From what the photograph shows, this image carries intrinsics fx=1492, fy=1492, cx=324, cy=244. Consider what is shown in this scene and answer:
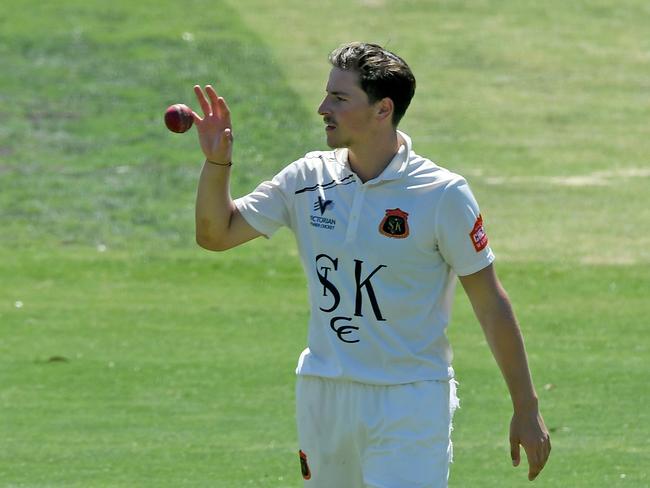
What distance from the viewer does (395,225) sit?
4.86 metres

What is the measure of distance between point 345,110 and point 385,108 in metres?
0.14

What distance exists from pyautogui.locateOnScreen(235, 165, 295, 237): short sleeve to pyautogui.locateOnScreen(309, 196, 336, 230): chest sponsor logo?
17 centimetres

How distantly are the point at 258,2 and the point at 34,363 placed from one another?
48.4 ft

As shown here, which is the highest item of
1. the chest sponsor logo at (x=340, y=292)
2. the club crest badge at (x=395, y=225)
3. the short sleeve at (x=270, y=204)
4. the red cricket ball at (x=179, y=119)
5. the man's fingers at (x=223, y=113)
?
the man's fingers at (x=223, y=113)

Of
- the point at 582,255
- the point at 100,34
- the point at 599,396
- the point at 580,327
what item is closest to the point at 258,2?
the point at 100,34

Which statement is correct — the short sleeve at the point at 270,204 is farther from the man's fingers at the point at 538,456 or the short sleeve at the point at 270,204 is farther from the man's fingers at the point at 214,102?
the man's fingers at the point at 538,456

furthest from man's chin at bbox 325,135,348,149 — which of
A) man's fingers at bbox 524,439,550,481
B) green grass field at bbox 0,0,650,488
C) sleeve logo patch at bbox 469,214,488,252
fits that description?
green grass field at bbox 0,0,650,488

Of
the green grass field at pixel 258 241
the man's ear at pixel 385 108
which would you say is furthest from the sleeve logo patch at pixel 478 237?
the green grass field at pixel 258 241

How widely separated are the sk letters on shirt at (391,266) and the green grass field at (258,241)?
9.75 ft

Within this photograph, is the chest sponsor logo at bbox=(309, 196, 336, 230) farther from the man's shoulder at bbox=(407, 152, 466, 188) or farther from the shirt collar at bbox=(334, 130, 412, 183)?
the man's shoulder at bbox=(407, 152, 466, 188)

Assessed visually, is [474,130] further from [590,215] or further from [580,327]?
[580,327]

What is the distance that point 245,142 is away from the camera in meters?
18.5

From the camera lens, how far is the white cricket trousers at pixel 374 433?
482 centimetres

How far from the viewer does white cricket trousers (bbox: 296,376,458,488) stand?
15.8 feet
